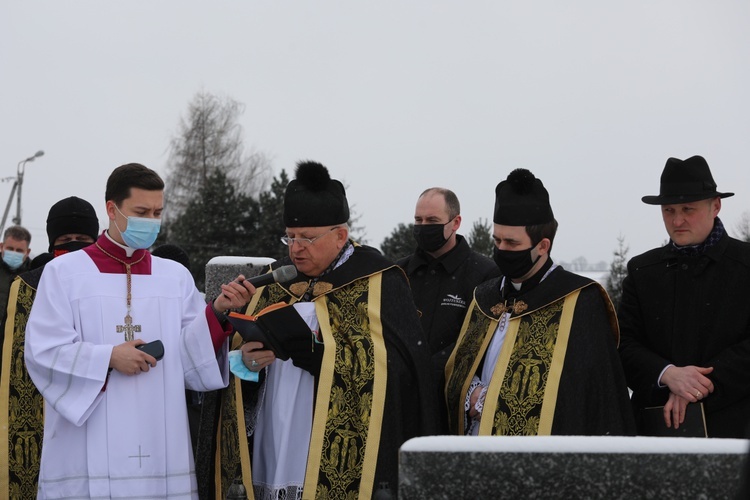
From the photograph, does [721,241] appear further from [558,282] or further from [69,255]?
[69,255]

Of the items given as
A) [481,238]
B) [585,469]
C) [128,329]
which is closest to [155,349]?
[128,329]

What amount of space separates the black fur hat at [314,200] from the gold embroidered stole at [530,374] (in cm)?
109

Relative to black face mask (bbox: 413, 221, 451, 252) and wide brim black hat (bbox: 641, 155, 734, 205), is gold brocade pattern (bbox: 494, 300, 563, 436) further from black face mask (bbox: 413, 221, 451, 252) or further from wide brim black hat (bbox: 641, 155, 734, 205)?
black face mask (bbox: 413, 221, 451, 252)

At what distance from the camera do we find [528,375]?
5.00m

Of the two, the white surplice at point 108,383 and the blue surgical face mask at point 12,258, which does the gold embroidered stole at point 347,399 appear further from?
the blue surgical face mask at point 12,258

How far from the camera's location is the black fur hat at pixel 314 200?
17.1 ft

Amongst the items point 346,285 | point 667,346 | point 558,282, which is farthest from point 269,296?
point 667,346

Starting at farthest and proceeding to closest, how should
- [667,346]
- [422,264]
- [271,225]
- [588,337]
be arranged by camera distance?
[271,225] < [422,264] < [667,346] < [588,337]

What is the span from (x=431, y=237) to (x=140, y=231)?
2529 millimetres

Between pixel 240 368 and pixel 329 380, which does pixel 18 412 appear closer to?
pixel 240 368

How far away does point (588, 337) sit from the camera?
4953 mm

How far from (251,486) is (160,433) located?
21.8 inches

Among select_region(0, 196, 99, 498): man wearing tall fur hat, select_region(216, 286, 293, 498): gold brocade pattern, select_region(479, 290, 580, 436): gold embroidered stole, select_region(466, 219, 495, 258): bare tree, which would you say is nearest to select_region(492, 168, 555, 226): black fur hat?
select_region(479, 290, 580, 436): gold embroidered stole

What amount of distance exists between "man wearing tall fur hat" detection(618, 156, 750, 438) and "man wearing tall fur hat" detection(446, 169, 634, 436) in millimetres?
341
